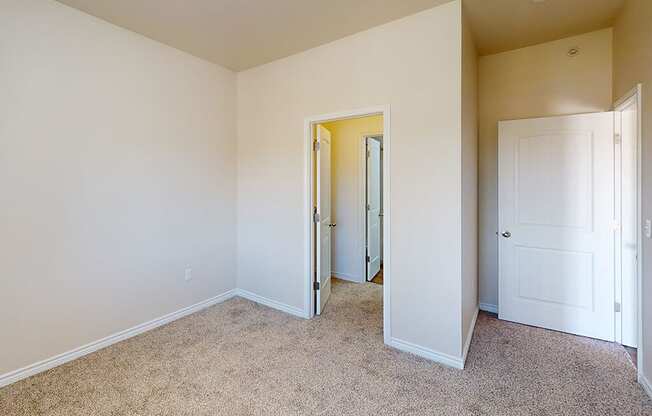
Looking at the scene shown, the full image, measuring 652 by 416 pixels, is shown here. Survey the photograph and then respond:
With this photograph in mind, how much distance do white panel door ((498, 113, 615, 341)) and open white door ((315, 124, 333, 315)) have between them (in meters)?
1.81

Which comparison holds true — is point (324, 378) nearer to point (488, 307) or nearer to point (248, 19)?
point (488, 307)

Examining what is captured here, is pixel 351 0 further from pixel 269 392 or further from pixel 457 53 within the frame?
pixel 269 392

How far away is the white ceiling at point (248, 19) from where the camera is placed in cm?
227

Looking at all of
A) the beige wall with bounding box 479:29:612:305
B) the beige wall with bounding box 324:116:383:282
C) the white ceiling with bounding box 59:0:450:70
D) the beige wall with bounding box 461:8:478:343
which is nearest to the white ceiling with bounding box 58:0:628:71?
the white ceiling with bounding box 59:0:450:70

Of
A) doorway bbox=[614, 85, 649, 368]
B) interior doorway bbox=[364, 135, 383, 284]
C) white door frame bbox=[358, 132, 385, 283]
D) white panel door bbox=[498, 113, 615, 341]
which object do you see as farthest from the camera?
interior doorway bbox=[364, 135, 383, 284]

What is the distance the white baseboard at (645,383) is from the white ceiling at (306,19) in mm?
2681

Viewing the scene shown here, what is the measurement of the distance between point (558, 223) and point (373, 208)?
7.55 feet

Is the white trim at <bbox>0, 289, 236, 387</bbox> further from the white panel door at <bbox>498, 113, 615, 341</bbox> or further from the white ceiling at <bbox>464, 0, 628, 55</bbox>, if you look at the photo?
the white ceiling at <bbox>464, 0, 628, 55</bbox>

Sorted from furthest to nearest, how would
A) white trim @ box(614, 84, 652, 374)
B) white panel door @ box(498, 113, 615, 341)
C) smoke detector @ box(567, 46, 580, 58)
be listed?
1. smoke detector @ box(567, 46, 580, 58)
2. white panel door @ box(498, 113, 615, 341)
3. white trim @ box(614, 84, 652, 374)

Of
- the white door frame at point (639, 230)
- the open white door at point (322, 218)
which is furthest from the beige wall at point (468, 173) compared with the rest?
the open white door at point (322, 218)

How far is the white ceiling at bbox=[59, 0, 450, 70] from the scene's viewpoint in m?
2.27

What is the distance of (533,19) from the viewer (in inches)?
97.1

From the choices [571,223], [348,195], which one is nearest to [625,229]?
[571,223]

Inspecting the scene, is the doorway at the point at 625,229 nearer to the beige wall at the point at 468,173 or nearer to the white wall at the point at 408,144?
the beige wall at the point at 468,173
